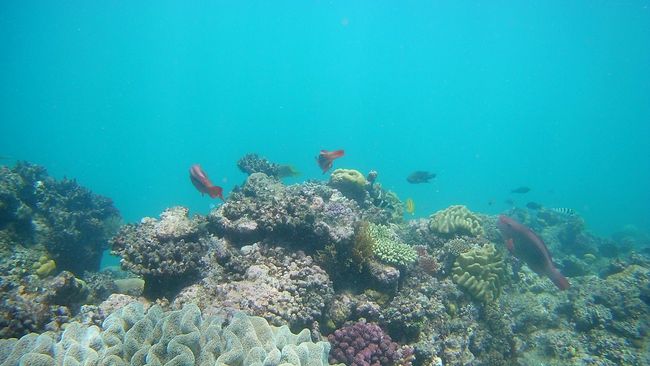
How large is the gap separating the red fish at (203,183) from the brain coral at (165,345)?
302 centimetres

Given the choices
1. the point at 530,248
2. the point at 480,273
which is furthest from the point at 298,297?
the point at 530,248

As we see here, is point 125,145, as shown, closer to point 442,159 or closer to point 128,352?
point 442,159

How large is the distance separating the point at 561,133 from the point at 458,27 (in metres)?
118

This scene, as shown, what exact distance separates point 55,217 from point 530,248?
13.5m

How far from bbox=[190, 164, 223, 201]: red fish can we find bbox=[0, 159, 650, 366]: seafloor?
42cm

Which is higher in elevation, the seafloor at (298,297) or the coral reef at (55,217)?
the coral reef at (55,217)

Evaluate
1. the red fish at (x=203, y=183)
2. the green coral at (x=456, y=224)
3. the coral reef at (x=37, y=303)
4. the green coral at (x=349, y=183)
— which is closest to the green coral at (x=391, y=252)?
the red fish at (x=203, y=183)

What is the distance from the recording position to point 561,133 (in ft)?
636

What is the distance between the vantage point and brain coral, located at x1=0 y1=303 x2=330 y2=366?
10.8 feet

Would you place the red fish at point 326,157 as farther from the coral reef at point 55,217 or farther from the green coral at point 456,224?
the coral reef at point 55,217

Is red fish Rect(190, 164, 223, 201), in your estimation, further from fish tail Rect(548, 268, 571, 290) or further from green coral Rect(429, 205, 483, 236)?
fish tail Rect(548, 268, 571, 290)

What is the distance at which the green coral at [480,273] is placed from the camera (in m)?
7.86

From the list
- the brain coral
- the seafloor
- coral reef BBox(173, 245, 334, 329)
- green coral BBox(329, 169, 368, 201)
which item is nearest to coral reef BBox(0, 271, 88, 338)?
the seafloor

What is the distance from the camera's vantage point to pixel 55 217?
36.9ft
